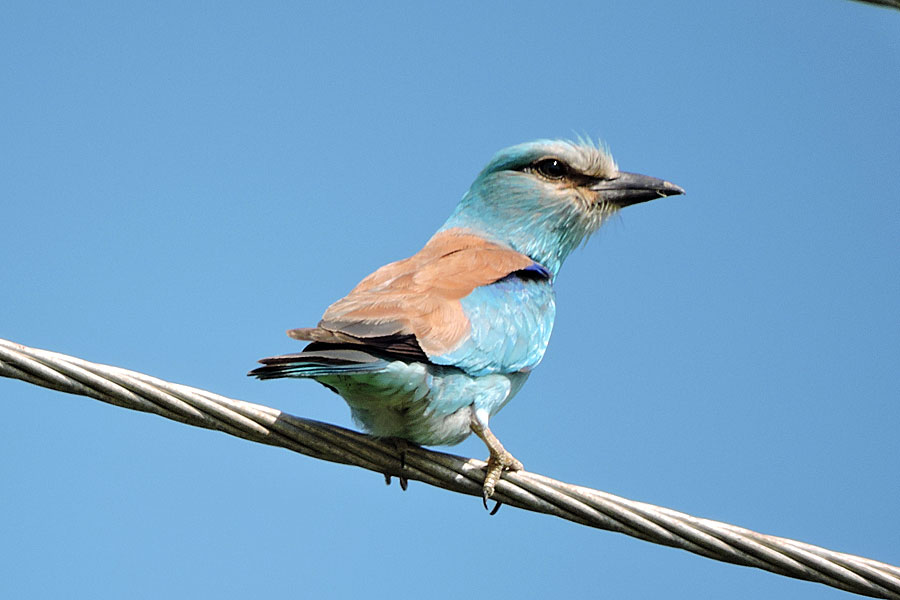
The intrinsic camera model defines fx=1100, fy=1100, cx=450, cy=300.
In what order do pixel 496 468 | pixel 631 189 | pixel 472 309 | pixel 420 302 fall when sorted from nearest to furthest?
pixel 496 468
pixel 420 302
pixel 472 309
pixel 631 189

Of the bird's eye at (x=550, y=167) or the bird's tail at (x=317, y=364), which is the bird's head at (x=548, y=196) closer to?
the bird's eye at (x=550, y=167)

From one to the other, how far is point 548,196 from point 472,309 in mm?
1501

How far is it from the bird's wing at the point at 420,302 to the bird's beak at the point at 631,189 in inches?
37.6

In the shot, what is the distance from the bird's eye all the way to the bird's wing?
789 mm

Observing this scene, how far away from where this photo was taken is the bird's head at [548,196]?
6.14 metres

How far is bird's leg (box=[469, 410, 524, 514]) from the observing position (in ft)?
14.2

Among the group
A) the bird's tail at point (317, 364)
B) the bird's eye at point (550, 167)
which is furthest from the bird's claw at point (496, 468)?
the bird's eye at point (550, 167)

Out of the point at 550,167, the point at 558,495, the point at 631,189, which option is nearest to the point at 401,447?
the point at 558,495

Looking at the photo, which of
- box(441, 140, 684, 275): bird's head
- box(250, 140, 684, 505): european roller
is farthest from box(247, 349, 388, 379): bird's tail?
box(441, 140, 684, 275): bird's head

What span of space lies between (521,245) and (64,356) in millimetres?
3066

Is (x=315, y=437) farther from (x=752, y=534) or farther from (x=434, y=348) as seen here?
(x=752, y=534)

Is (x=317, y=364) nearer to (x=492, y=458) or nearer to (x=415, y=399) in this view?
(x=415, y=399)

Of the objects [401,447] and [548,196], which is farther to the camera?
[548,196]

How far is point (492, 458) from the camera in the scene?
449 centimetres
